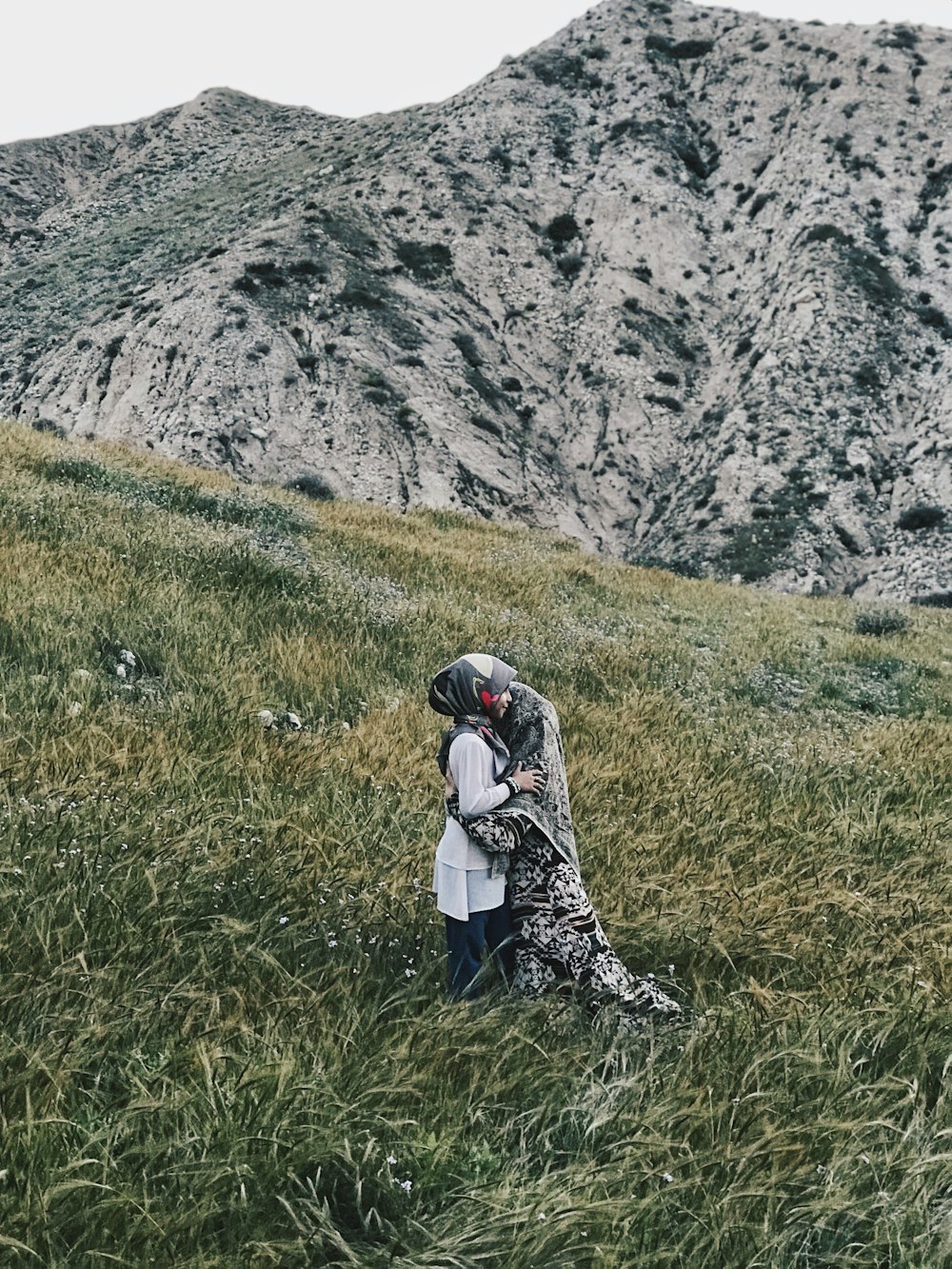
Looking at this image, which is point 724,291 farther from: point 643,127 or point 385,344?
point 385,344

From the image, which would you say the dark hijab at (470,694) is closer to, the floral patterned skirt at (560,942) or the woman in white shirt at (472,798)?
the woman in white shirt at (472,798)

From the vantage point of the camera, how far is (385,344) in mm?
43438

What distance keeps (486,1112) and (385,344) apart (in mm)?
42857

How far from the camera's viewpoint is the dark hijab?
4.71 m

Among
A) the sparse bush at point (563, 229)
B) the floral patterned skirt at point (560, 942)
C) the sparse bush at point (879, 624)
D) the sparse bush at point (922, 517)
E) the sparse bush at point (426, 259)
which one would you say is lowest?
the sparse bush at point (922, 517)

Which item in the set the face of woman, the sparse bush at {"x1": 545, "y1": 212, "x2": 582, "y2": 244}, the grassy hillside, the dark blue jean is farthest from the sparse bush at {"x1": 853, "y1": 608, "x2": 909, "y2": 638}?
the sparse bush at {"x1": 545, "y1": 212, "x2": 582, "y2": 244}

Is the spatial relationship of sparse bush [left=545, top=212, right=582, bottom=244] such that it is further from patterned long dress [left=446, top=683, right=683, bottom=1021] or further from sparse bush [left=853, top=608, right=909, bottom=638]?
patterned long dress [left=446, top=683, right=683, bottom=1021]

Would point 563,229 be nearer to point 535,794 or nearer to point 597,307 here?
point 597,307

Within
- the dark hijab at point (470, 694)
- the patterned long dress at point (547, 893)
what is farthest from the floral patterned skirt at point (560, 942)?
the dark hijab at point (470, 694)

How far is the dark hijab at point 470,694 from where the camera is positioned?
185 inches

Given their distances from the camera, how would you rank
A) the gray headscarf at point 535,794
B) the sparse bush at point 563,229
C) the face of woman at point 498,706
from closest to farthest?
the gray headscarf at point 535,794
the face of woman at point 498,706
the sparse bush at point 563,229

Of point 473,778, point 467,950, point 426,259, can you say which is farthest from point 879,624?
point 426,259

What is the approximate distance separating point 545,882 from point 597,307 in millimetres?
48328

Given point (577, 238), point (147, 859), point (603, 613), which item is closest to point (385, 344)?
point (577, 238)
